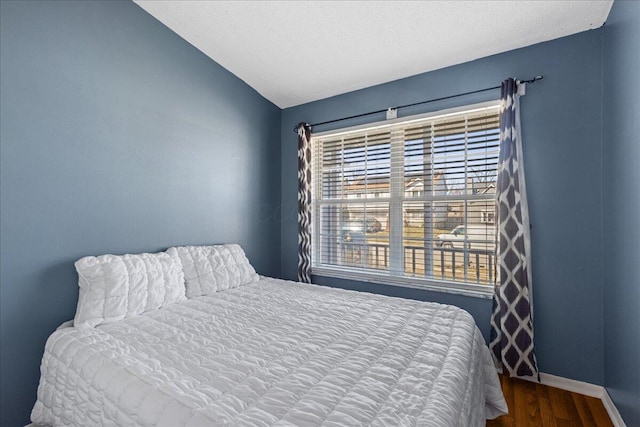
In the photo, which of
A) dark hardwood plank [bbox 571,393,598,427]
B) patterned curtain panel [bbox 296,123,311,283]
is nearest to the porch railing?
patterned curtain panel [bbox 296,123,311,283]

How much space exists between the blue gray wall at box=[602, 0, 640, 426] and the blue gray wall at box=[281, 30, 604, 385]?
2.7 inches

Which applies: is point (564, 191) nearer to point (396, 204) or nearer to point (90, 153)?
point (396, 204)

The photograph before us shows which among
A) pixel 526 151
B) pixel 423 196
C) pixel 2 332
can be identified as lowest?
pixel 2 332

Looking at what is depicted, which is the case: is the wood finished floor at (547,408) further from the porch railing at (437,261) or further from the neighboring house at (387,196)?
the neighboring house at (387,196)

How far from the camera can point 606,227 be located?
76.4 inches

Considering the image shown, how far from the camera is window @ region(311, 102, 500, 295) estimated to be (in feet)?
7.99

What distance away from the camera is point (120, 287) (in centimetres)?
180

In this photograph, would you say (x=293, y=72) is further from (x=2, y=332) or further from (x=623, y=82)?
→ (x=2, y=332)

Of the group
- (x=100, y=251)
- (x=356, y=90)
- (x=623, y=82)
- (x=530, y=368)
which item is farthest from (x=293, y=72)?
(x=530, y=368)

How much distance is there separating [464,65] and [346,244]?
197 centimetres

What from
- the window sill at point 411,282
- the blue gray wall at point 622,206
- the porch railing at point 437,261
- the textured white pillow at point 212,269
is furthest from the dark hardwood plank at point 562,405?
→ the textured white pillow at point 212,269

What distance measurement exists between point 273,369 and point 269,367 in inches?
1.0

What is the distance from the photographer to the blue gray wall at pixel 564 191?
6.61 ft

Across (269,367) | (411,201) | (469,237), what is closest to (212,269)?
(269,367)
